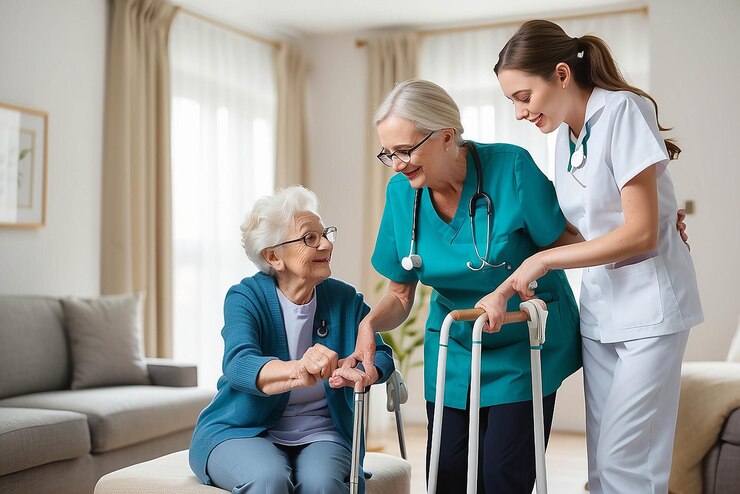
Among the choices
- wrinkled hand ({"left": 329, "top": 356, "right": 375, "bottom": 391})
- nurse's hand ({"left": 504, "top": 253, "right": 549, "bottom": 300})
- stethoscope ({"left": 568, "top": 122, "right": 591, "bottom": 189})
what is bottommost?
wrinkled hand ({"left": 329, "top": 356, "right": 375, "bottom": 391})

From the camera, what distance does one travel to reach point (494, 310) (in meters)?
1.85

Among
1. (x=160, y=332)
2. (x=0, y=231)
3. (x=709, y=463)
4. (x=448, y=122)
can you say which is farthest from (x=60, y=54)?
(x=709, y=463)

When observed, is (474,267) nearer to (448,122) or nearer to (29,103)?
(448,122)

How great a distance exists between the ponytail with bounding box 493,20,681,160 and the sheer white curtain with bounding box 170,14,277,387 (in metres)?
3.61

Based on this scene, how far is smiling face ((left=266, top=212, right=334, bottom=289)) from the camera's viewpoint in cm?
235

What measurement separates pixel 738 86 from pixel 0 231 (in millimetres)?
3924

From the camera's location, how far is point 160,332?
5.01m

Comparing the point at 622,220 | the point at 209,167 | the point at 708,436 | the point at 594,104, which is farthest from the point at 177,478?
the point at 209,167

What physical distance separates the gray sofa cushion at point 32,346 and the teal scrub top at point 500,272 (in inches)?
92.4

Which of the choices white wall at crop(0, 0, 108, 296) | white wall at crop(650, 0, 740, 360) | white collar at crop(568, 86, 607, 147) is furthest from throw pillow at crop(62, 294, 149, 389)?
white wall at crop(650, 0, 740, 360)

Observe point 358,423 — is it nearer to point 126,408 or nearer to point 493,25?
point 126,408

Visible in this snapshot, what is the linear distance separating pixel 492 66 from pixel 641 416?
420 centimetres

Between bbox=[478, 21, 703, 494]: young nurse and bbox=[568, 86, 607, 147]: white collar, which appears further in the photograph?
bbox=[568, 86, 607, 147]: white collar

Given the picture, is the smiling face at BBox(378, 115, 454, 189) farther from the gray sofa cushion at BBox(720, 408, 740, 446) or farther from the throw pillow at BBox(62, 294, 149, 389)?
Answer: the throw pillow at BBox(62, 294, 149, 389)
